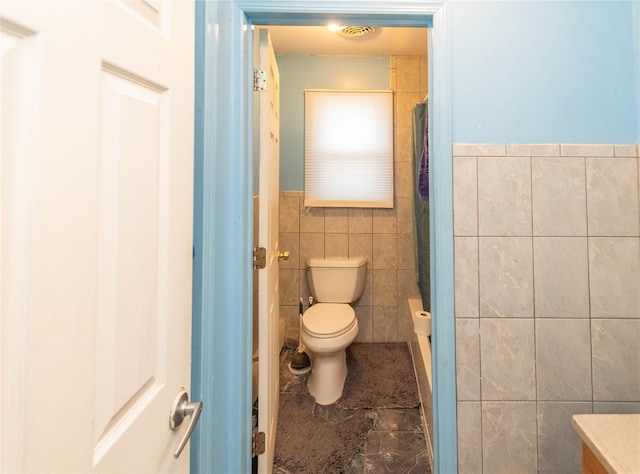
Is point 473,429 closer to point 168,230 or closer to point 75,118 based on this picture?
point 168,230

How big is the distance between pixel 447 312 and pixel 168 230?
2.98ft

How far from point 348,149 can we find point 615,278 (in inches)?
74.7

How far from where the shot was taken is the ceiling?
2.20 meters

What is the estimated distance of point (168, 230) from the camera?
0.60 meters

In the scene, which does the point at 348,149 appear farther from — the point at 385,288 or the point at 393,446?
the point at 393,446

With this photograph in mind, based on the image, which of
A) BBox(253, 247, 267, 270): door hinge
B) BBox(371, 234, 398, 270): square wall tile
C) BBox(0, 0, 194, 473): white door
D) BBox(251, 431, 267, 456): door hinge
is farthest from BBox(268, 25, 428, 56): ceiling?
BBox(251, 431, 267, 456): door hinge

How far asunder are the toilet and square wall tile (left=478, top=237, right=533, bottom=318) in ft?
3.34

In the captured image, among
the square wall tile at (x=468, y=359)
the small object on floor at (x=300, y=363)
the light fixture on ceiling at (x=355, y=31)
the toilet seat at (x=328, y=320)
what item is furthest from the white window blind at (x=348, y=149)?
the square wall tile at (x=468, y=359)

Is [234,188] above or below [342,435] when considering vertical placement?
above

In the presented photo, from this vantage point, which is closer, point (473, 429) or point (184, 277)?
point (184, 277)

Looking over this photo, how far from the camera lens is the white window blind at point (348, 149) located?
2.57m

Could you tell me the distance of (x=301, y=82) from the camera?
260cm

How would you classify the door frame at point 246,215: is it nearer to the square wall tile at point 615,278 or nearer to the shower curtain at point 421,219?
the square wall tile at point 615,278

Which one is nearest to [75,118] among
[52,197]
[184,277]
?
[52,197]
